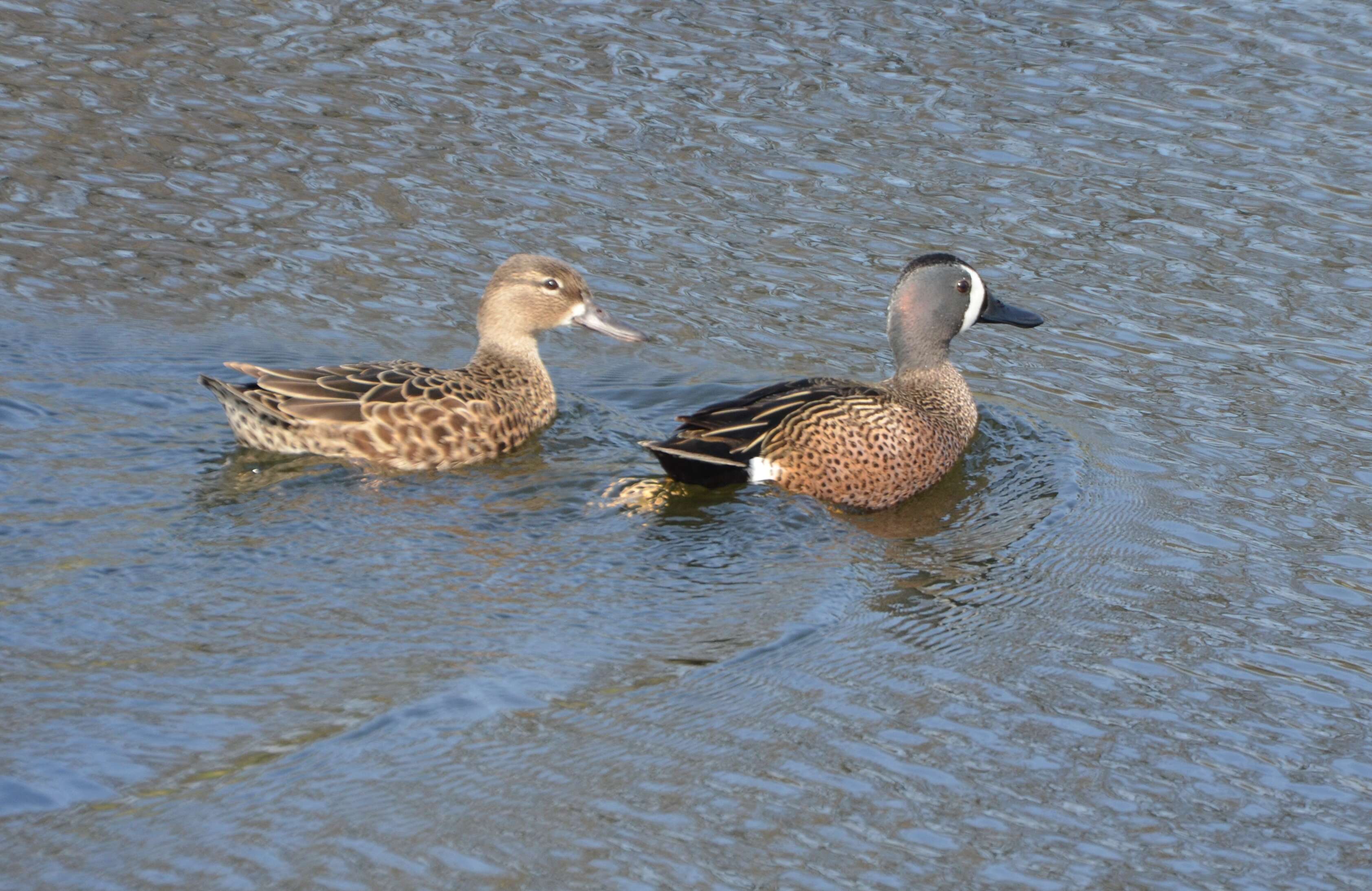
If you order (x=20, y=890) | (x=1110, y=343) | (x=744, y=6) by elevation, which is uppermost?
(x=744, y=6)

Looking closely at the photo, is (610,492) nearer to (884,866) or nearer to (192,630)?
(192,630)

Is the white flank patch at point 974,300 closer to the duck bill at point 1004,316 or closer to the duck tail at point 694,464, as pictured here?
the duck bill at point 1004,316

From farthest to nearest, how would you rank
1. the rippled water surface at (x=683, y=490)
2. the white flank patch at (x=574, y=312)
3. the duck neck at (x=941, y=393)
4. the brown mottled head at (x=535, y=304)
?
1. the white flank patch at (x=574, y=312)
2. the brown mottled head at (x=535, y=304)
3. the duck neck at (x=941, y=393)
4. the rippled water surface at (x=683, y=490)

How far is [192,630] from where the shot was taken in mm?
6438

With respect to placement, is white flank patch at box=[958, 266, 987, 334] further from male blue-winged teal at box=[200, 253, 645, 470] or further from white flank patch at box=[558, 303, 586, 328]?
male blue-winged teal at box=[200, 253, 645, 470]

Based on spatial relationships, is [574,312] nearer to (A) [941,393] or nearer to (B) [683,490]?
(B) [683,490]

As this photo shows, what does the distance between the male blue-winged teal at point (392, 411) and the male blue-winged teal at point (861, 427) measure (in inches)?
33.3

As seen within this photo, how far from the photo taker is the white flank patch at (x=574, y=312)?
9.52 meters

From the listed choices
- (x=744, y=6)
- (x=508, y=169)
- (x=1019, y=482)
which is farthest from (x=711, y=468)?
(x=744, y=6)

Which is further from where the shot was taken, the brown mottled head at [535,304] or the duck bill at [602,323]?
the duck bill at [602,323]

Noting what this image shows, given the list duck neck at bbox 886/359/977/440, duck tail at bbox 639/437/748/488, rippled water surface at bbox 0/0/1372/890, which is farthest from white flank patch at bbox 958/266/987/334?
duck tail at bbox 639/437/748/488

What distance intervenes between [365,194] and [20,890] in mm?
6954

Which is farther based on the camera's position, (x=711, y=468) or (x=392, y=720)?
(x=711, y=468)

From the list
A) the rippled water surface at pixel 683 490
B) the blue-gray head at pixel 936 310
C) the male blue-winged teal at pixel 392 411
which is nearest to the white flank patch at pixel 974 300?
the blue-gray head at pixel 936 310
